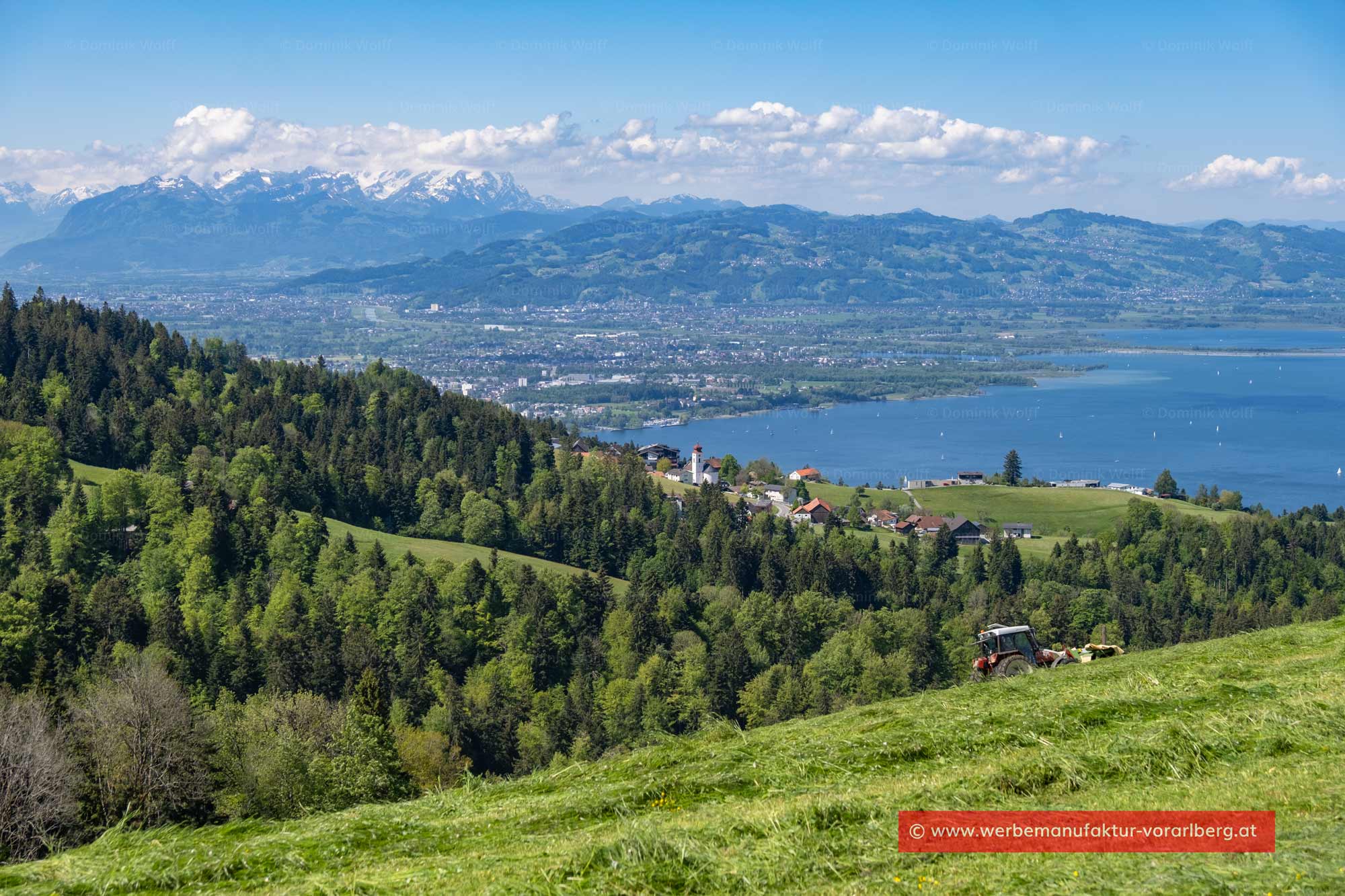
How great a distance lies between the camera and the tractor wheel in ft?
57.1

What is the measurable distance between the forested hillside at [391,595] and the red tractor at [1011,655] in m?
9.65

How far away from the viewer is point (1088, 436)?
13938 centimetres

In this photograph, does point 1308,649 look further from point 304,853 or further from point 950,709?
point 304,853

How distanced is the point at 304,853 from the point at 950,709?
7.36 meters

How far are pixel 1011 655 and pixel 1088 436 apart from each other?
5139 inches

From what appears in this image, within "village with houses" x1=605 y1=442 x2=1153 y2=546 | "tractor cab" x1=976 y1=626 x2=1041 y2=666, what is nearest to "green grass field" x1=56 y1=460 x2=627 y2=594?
"village with houses" x1=605 y1=442 x2=1153 y2=546

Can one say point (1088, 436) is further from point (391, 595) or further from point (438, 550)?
point (391, 595)

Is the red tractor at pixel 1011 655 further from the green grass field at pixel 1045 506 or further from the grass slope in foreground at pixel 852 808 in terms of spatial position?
the green grass field at pixel 1045 506

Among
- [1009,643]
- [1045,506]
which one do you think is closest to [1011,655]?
[1009,643]

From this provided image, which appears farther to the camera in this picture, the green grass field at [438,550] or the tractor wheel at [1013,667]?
the green grass field at [438,550]

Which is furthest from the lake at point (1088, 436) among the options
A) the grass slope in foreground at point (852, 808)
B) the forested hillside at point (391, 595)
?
the grass slope in foreground at point (852, 808)

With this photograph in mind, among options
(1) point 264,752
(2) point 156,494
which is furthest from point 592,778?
(2) point 156,494

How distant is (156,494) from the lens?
175 feet

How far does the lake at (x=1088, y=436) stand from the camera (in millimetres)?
113062
